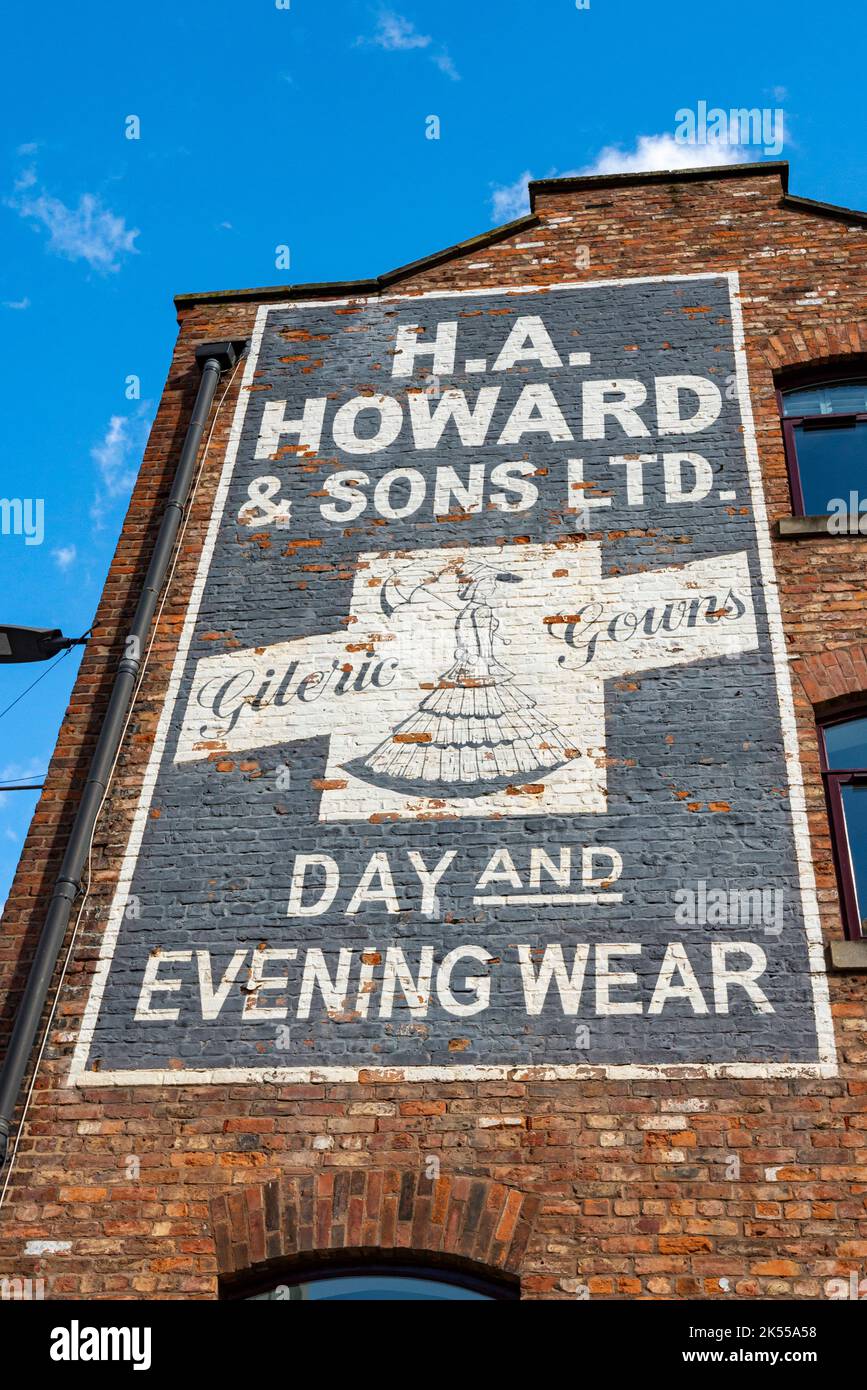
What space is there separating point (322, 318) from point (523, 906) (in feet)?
19.4

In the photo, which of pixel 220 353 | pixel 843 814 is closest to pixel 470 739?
pixel 843 814

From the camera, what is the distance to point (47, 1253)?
Answer: 7.24m

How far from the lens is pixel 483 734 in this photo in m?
8.88

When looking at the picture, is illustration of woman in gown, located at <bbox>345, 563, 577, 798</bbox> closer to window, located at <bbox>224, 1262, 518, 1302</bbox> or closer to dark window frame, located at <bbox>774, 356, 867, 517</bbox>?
dark window frame, located at <bbox>774, 356, 867, 517</bbox>

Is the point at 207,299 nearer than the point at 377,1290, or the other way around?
the point at 377,1290

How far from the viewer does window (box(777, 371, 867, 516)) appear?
10.1 meters

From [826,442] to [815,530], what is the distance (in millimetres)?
1228

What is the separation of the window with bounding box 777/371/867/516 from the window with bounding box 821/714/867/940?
6.07ft

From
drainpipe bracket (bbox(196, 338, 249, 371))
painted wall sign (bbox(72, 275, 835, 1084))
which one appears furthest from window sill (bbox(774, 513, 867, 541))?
drainpipe bracket (bbox(196, 338, 249, 371))

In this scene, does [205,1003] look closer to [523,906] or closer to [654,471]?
[523,906]

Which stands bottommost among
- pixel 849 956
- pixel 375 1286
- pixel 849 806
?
pixel 375 1286

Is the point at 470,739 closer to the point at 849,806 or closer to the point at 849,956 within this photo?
the point at 849,806
